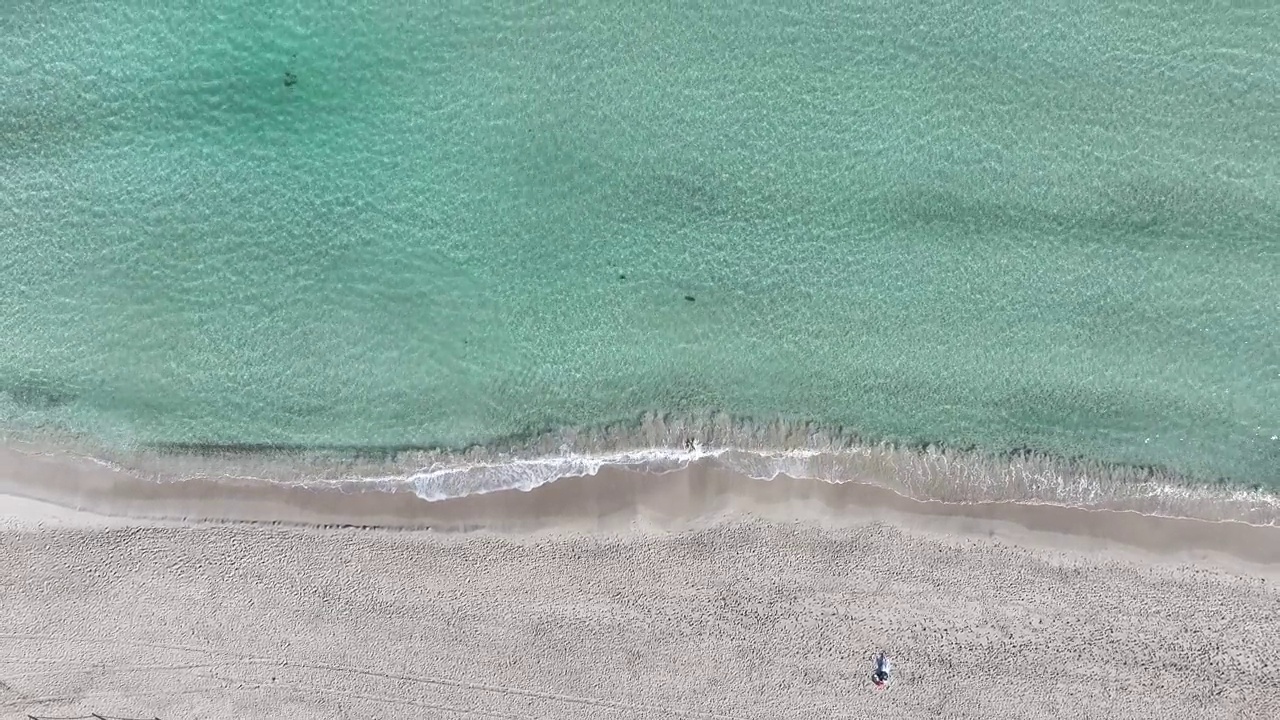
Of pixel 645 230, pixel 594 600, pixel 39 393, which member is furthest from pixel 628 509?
pixel 39 393

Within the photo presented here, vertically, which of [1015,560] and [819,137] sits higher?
[819,137]

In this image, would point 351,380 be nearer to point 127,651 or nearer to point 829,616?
point 127,651

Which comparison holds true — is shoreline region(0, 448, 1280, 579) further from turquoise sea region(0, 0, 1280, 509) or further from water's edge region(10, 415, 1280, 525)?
turquoise sea region(0, 0, 1280, 509)

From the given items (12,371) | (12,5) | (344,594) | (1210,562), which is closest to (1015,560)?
(1210,562)

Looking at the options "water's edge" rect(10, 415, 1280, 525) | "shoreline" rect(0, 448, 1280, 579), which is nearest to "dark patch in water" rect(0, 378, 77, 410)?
"water's edge" rect(10, 415, 1280, 525)

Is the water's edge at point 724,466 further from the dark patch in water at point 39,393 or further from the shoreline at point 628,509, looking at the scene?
the dark patch in water at point 39,393

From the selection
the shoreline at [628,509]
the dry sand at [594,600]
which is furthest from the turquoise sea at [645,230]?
the dry sand at [594,600]
